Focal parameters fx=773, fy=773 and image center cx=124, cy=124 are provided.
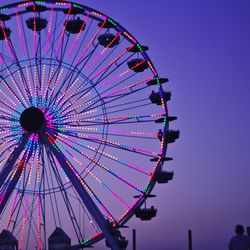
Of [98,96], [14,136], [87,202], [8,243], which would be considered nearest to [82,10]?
[98,96]

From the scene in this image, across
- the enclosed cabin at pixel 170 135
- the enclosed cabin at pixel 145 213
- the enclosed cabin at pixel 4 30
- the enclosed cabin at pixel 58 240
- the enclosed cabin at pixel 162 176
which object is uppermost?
the enclosed cabin at pixel 4 30

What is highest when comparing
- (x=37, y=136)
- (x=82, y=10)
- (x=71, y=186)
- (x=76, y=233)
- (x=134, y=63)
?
(x=82, y=10)

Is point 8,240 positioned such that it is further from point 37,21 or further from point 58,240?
point 37,21

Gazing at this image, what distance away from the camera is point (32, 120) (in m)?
28.6

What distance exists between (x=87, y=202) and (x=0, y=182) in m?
3.29

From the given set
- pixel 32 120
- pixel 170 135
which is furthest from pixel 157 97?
pixel 32 120

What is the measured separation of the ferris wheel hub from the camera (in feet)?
93.9

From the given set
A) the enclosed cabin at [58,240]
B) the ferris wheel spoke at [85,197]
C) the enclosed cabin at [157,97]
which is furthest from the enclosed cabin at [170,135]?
the enclosed cabin at [58,240]

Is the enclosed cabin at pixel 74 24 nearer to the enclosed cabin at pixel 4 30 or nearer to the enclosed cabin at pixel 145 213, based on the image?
the enclosed cabin at pixel 4 30

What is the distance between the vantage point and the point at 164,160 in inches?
1182

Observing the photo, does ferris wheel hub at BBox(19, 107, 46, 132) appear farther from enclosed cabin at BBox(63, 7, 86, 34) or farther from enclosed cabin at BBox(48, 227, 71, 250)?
enclosed cabin at BBox(48, 227, 71, 250)

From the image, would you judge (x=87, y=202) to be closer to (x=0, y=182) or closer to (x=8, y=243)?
(x=0, y=182)

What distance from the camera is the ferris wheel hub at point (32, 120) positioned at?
2862 centimetres

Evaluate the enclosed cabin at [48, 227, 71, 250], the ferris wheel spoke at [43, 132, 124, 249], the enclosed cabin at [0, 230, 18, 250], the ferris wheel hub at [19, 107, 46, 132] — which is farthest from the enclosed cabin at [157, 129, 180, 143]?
the enclosed cabin at [48, 227, 71, 250]
